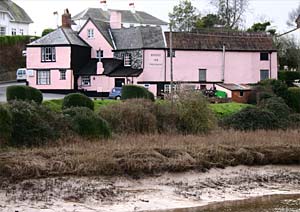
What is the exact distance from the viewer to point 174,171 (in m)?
29.1

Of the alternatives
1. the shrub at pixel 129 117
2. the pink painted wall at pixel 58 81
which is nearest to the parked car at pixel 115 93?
the pink painted wall at pixel 58 81

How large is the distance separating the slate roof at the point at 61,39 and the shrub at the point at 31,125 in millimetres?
37942

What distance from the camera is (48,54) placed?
71.3m

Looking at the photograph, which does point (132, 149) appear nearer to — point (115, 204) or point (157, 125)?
point (115, 204)

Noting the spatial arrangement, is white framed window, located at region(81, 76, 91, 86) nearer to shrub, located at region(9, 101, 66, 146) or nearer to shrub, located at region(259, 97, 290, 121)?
shrub, located at region(259, 97, 290, 121)

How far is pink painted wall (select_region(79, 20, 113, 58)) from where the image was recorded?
7238 centimetres

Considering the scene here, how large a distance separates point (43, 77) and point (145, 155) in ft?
144

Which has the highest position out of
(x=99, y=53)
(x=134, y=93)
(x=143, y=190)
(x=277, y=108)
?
(x=99, y=53)

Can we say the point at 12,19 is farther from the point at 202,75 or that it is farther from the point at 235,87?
the point at 235,87

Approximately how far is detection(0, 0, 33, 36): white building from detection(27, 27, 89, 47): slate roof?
913 inches

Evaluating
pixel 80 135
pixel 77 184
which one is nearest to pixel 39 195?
pixel 77 184

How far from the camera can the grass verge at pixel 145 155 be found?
25781 millimetres

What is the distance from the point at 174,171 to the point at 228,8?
214 ft

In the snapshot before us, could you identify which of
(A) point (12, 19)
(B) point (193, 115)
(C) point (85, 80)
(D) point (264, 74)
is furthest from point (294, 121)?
(A) point (12, 19)
